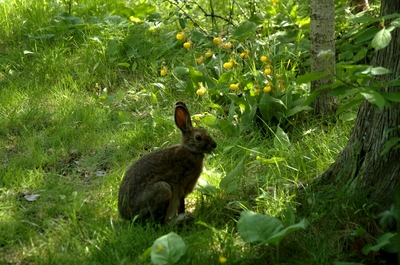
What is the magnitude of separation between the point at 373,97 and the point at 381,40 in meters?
0.32

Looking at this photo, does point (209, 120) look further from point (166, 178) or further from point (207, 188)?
point (166, 178)

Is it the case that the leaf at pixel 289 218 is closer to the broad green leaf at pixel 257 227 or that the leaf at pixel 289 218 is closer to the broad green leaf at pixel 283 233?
the broad green leaf at pixel 257 227

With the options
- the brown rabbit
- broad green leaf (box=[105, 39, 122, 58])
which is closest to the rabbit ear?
the brown rabbit

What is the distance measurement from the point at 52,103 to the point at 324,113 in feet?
9.32

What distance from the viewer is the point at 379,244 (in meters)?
3.94

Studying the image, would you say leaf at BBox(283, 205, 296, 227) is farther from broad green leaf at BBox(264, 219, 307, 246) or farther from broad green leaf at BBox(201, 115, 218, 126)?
broad green leaf at BBox(201, 115, 218, 126)

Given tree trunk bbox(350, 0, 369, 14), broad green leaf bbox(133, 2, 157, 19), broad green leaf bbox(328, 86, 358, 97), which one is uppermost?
broad green leaf bbox(328, 86, 358, 97)

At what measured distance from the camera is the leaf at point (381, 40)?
11.3ft

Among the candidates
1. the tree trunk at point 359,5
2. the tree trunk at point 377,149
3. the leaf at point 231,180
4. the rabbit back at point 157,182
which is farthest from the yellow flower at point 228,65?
the tree trunk at point 359,5

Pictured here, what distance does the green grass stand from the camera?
4.25 metres

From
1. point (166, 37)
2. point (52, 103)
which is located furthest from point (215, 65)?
point (52, 103)

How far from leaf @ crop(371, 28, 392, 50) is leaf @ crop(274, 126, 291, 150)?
6.83 ft

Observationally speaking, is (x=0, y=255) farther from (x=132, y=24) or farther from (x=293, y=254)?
(x=132, y=24)

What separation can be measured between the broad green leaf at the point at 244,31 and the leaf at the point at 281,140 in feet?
4.43
